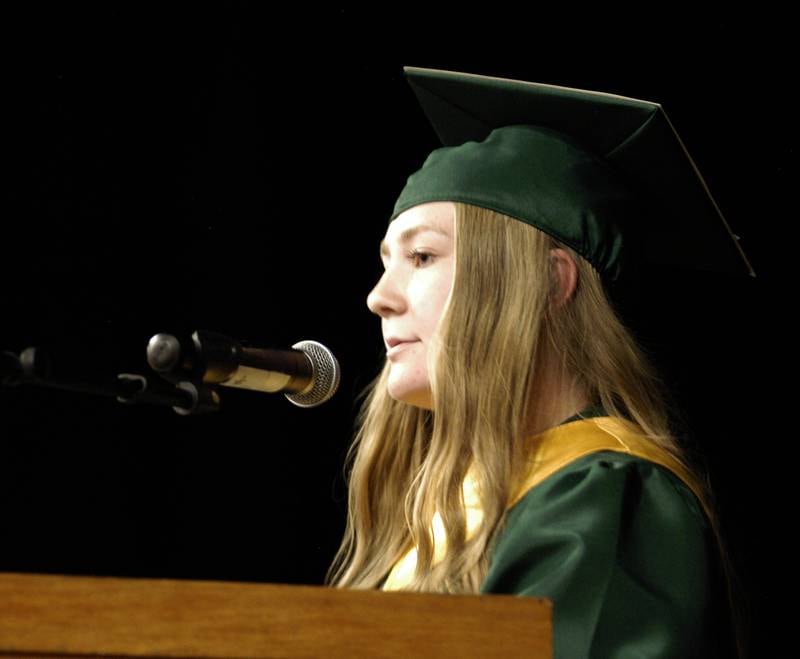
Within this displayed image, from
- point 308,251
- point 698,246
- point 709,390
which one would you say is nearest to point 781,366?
point 709,390

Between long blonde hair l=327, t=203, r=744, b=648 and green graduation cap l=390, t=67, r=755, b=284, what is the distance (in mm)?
43

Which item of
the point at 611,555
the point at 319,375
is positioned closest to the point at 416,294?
the point at 319,375

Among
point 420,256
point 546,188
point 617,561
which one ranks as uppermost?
point 546,188

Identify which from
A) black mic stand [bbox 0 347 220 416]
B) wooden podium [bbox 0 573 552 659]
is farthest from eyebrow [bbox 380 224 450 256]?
wooden podium [bbox 0 573 552 659]

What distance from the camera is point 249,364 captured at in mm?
1376

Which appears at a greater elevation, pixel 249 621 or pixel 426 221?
pixel 426 221

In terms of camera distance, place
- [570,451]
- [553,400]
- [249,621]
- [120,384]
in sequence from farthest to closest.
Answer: [553,400] < [570,451] < [120,384] < [249,621]

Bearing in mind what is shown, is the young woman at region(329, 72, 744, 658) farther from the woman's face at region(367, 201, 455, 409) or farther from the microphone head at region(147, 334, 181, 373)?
the microphone head at region(147, 334, 181, 373)

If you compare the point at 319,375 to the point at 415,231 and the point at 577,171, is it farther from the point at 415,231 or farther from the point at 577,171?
the point at 577,171

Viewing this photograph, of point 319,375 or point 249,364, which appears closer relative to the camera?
point 249,364

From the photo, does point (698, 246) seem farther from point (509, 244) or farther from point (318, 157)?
point (318, 157)

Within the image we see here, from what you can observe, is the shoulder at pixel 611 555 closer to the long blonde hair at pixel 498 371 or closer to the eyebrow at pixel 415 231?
the long blonde hair at pixel 498 371

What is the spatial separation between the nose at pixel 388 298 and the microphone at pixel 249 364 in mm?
416

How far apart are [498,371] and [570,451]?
0.17m
